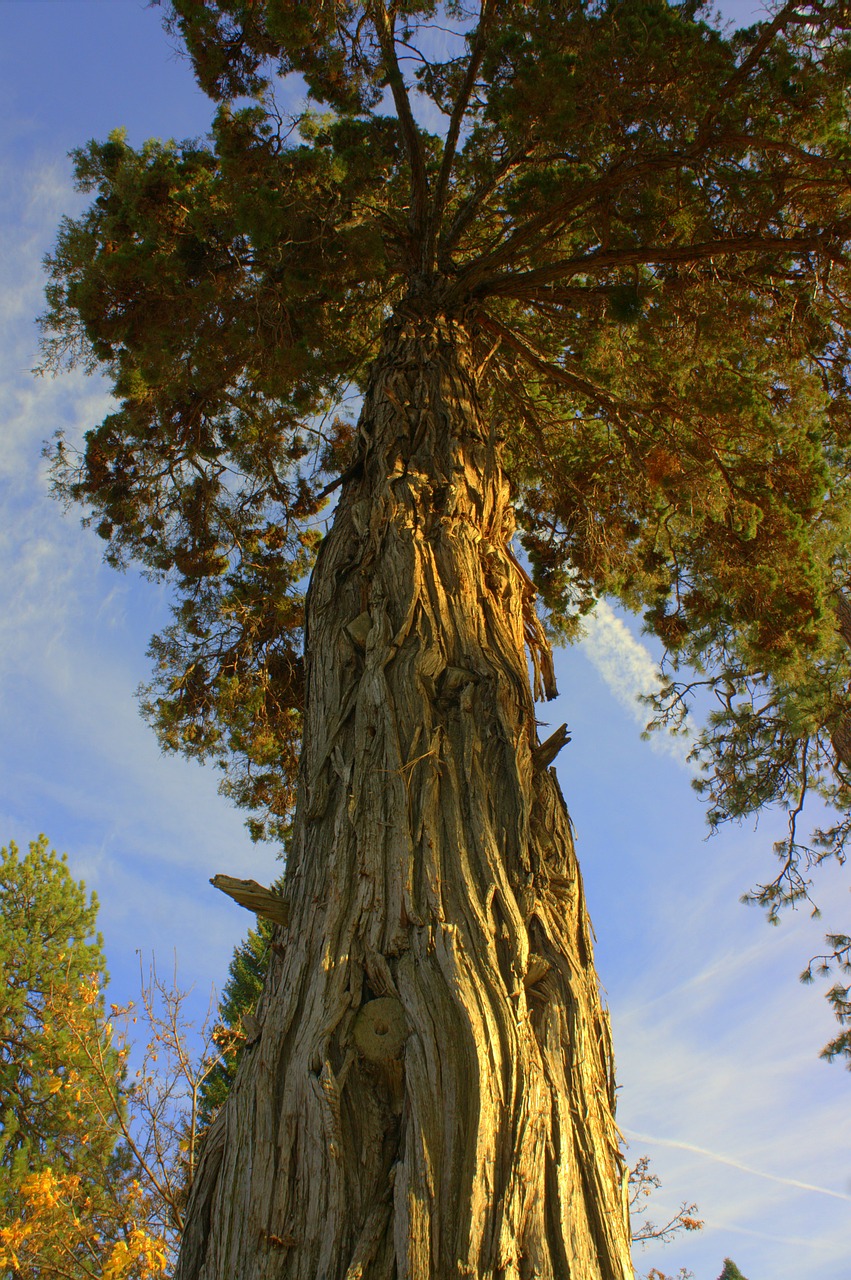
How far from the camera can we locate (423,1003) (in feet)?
6.99

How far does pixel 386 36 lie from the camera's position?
5602 millimetres

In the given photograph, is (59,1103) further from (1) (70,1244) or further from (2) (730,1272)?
(2) (730,1272)

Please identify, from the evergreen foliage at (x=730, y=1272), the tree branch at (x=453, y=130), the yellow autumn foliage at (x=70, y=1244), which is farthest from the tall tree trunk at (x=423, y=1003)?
the evergreen foliage at (x=730, y=1272)

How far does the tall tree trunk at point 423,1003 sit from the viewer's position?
6.11 ft

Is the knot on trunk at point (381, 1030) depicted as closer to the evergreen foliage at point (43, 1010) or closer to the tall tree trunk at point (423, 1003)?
the tall tree trunk at point (423, 1003)

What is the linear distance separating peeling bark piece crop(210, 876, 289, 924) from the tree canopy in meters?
2.22

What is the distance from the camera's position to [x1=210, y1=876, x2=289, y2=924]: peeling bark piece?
8.37 ft

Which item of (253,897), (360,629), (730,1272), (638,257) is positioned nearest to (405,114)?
(638,257)

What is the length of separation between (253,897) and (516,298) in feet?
15.9

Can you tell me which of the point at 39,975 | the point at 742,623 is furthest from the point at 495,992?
the point at 39,975

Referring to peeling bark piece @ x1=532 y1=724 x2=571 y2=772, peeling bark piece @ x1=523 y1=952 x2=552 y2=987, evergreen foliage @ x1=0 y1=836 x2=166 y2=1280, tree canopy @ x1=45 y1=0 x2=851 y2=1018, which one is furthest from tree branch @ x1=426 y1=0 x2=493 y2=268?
evergreen foliage @ x1=0 y1=836 x2=166 y2=1280

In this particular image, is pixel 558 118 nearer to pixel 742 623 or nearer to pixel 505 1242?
pixel 742 623

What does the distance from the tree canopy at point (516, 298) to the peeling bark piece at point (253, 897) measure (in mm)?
2224

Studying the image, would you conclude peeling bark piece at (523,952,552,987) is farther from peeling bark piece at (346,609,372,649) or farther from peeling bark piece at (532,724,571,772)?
peeling bark piece at (346,609,372,649)
